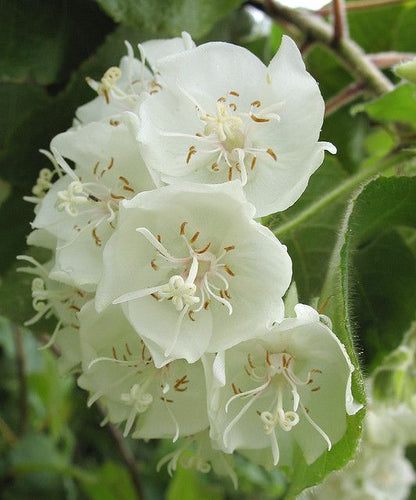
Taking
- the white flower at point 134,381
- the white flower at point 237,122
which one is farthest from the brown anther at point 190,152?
the white flower at point 134,381

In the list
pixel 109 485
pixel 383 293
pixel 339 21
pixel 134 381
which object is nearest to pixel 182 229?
pixel 134 381

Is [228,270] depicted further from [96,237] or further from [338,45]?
[338,45]

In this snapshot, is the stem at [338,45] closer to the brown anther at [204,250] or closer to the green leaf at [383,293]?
the green leaf at [383,293]

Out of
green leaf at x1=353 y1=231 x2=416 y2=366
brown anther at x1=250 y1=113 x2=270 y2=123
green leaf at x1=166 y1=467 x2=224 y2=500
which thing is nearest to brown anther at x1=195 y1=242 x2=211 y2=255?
brown anther at x1=250 y1=113 x2=270 y2=123

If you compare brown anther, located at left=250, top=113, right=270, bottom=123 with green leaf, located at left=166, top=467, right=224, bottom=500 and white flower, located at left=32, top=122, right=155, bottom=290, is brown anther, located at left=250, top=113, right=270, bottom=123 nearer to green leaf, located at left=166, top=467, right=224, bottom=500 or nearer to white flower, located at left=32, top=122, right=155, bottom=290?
white flower, located at left=32, top=122, right=155, bottom=290

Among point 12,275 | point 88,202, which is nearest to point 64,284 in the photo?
point 88,202

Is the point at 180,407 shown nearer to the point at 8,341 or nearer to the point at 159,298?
the point at 159,298

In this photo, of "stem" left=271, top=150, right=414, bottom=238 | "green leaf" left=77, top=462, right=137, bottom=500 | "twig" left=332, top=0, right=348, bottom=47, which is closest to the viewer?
"stem" left=271, top=150, right=414, bottom=238
